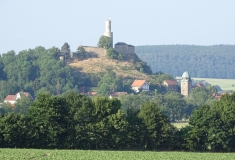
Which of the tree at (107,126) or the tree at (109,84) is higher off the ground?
the tree at (107,126)

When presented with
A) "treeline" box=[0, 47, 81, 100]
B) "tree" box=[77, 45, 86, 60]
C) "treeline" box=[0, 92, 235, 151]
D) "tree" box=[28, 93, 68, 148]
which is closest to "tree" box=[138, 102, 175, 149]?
"treeline" box=[0, 92, 235, 151]

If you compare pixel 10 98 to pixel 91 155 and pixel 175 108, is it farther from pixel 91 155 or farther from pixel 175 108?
pixel 91 155

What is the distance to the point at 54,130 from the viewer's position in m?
62.3

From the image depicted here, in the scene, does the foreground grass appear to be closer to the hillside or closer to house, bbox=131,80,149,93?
house, bbox=131,80,149,93

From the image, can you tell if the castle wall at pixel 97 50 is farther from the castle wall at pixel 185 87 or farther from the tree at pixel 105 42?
the castle wall at pixel 185 87

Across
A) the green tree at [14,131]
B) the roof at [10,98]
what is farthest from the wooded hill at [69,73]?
the green tree at [14,131]

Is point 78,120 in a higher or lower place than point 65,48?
lower

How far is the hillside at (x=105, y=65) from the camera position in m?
191

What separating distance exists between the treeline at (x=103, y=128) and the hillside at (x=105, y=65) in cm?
12067

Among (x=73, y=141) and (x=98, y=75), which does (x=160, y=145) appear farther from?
(x=98, y=75)

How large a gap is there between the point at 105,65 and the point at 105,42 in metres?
9.26

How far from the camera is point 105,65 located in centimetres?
19125

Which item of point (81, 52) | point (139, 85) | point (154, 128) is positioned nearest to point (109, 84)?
point (139, 85)

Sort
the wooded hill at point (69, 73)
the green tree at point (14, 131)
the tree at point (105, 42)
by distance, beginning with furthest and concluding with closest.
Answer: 1. the wooded hill at point (69, 73)
2. the tree at point (105, 42)
3. the green tree at point (14, 131)
